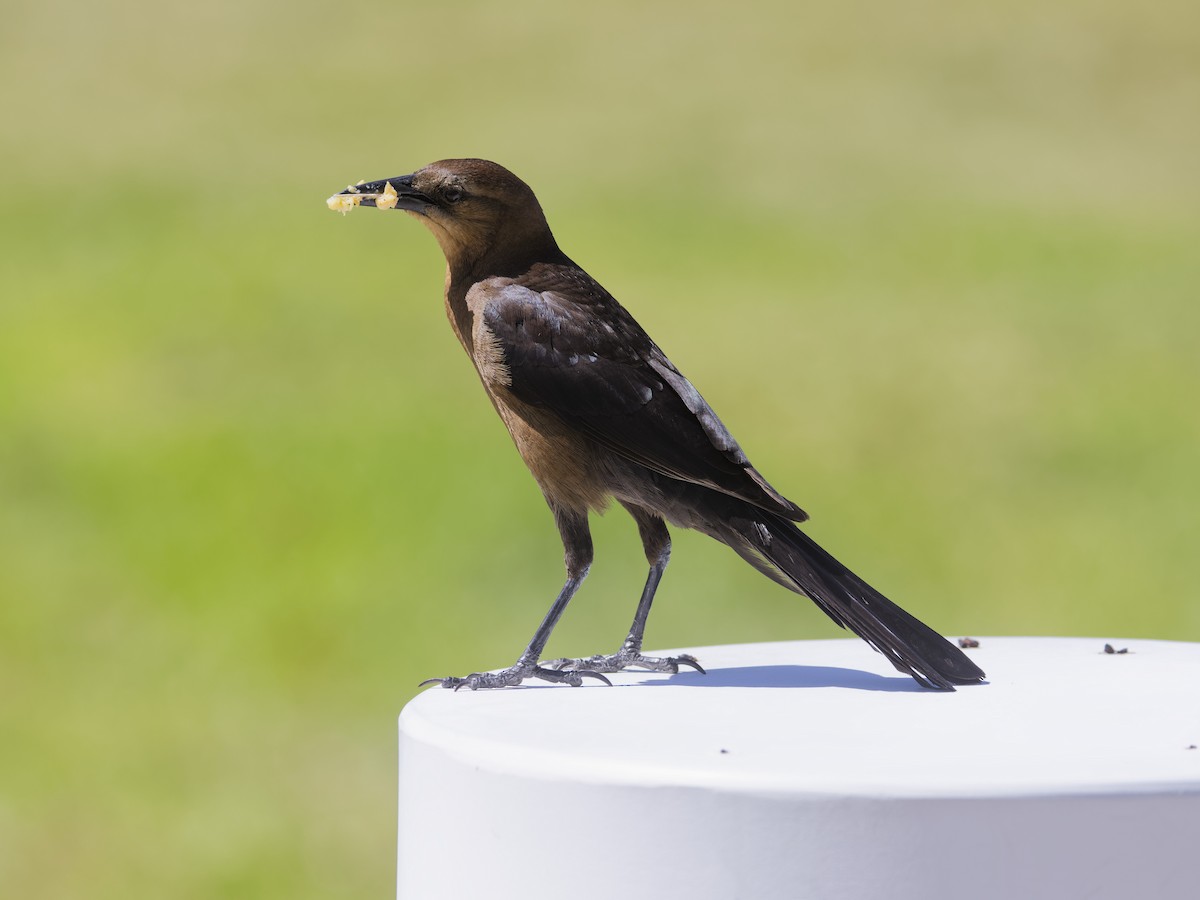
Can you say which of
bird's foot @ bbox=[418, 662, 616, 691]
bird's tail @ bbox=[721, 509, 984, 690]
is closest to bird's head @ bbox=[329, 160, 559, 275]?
bird's tail @ bbox=[721, 509, 984, 690]

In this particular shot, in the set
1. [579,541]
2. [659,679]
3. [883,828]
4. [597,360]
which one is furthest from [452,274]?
[883,828]

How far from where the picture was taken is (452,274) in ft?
13.4

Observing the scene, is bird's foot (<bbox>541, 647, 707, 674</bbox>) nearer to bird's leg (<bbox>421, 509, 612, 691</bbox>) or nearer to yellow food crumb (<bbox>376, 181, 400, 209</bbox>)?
bird's leg (<bbox>421, 509, 612, 691</bbox>)

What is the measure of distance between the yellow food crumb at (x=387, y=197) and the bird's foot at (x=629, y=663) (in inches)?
52.2

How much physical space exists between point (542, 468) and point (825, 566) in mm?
778

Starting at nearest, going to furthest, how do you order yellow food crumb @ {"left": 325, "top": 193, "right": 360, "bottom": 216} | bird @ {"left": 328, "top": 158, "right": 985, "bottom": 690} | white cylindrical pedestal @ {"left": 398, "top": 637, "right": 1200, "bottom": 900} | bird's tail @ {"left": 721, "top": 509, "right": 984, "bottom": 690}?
1. white cylindrical pedestal @ {"left": 398, "top": 637, "right": 1200, "bottom": 900}
2. bird's tail @ {"left": 721, "top": 509, "right": 984, "bottom": 690}
3. bird @ {"left": 328, "top": 158, "right": 985, "bottom": 690}
4. yellow food crumb @ {"left": 325, "top": 193, "right": 360, "bottom": 216}

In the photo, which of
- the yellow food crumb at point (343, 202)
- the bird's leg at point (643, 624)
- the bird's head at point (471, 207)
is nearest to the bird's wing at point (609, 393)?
the bird's head at point (471, 207)

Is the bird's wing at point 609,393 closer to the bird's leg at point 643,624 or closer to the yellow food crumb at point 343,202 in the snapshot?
the bird's leg at point 643,624

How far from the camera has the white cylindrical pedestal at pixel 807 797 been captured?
247 cm

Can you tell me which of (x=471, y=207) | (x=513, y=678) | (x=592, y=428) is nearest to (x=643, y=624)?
(x=513, y=678)

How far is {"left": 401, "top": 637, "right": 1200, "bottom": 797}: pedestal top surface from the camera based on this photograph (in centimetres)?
254

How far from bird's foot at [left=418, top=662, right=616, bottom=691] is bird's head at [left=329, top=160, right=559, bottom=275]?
3.57 feet

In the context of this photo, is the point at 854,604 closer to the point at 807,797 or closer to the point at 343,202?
the point at 807,797

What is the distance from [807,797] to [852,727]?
56cm
